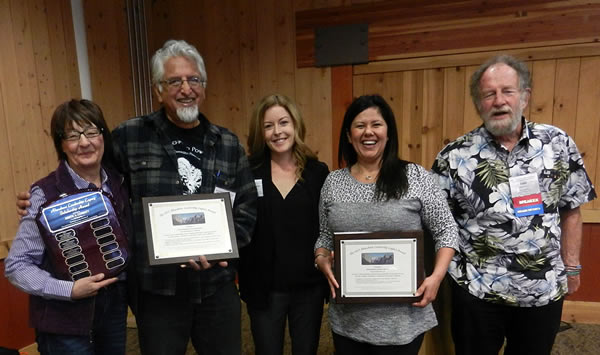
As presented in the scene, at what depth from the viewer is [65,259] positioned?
1.17 meters

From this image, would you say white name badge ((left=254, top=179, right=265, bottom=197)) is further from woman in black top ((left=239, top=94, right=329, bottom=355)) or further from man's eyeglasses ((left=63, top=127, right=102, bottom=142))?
man's eyeglasses ((left=63, top=127, right=102, bottom=142))

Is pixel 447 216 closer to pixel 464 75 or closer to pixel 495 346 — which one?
pixel 495 346

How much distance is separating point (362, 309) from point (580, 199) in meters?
0.99

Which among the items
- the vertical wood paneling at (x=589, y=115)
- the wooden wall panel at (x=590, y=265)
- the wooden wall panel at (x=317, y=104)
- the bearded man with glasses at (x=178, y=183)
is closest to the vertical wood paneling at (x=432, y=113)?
the wooden wall panel at (x=317, y=104)

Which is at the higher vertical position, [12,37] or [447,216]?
[12,37]

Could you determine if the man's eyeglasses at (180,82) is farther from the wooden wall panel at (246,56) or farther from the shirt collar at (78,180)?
the wooden wall panel at (246,56)

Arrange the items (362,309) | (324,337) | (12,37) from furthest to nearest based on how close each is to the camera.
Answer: (324,337) < (12,37) < (362,309)

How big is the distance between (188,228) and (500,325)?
128 centimetres

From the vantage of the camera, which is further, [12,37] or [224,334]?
[12,37]

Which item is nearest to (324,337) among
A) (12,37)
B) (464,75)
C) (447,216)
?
(447,216)

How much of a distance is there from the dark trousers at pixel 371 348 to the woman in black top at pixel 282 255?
0.24m

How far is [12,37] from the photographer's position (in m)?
2.21

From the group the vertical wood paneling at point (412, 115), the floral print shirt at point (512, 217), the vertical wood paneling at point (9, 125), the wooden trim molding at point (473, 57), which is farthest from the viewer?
the vertical wood paneling at point (412, 115)

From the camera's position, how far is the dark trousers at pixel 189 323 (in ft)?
4.70
